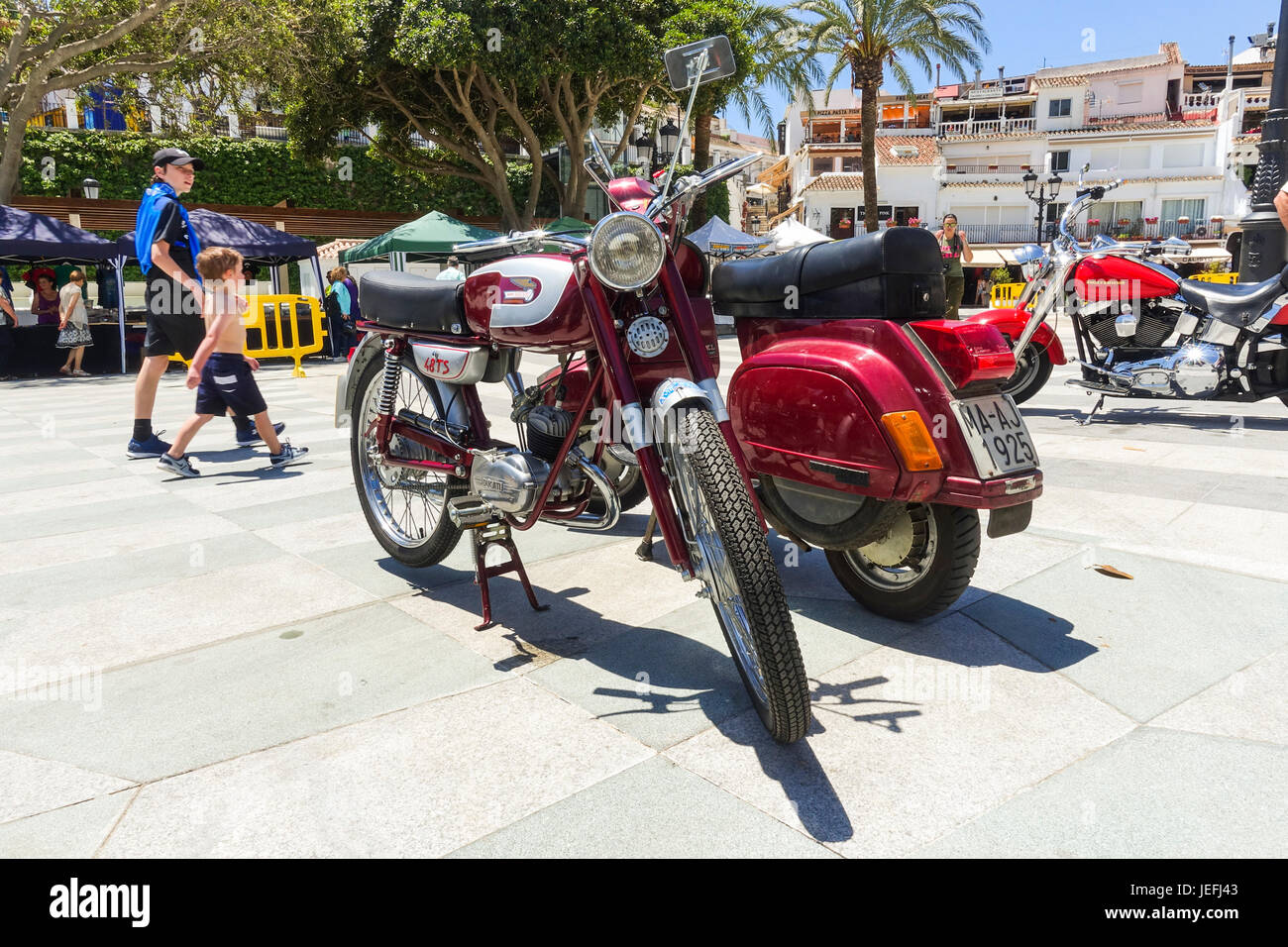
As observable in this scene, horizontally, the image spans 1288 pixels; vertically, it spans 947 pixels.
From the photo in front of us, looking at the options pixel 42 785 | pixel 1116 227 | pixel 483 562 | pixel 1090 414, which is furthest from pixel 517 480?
pixel 1116 227

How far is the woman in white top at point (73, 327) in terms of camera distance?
1419 centimetres

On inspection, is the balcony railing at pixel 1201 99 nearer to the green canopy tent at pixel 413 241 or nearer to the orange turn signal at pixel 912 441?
the green canopy tent at pixel 413 241

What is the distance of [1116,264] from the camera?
737 centimetres

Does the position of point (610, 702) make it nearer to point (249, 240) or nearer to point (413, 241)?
point (249, 240)

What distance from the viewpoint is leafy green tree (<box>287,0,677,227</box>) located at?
18.5 meters

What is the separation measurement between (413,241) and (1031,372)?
13.5m

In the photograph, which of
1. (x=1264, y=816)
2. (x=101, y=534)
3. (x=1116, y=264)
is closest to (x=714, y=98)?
(x=1116, y=264)

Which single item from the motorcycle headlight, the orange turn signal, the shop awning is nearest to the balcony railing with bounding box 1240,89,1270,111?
the shop awning

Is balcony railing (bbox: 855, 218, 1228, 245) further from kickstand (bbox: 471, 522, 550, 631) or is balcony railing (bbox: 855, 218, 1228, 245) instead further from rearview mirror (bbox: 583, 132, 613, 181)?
rearview mirror (bbox: 583, 132, 613, 181)

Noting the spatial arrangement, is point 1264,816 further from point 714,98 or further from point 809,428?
point 714,98

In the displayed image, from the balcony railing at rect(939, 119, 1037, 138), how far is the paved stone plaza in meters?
63.9
